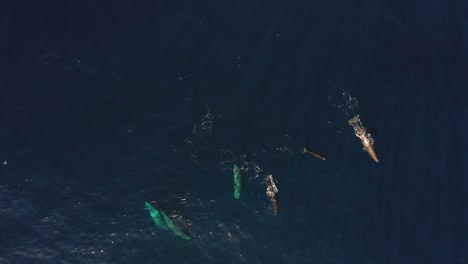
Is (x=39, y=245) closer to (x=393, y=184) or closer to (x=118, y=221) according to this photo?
(x=118, y=221)

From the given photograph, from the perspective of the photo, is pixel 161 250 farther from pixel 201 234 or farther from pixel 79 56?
pixel 79 56

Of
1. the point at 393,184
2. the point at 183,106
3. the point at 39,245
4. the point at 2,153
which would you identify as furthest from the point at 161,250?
the point at 393,184

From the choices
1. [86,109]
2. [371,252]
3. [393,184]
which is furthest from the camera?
[86,109]

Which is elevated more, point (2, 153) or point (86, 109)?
point (86, 109)

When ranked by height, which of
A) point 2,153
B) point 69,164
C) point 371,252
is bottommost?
point 371,252

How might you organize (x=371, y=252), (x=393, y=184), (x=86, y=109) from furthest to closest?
(x=86, y=109) → (x=393, y=184) → (x=371, y=252)

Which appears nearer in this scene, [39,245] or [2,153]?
[39,245]

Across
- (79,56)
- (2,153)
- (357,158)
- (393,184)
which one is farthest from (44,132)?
(393,184)
